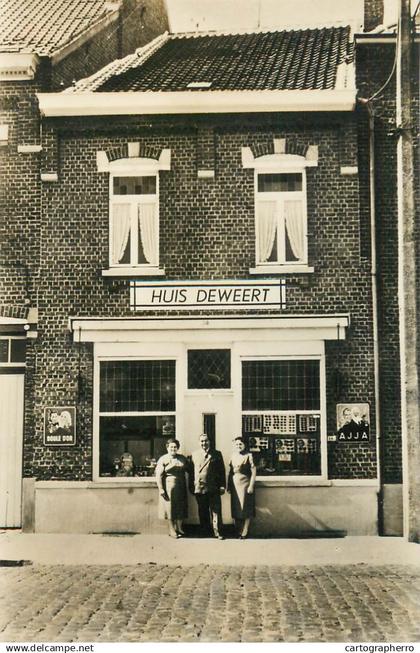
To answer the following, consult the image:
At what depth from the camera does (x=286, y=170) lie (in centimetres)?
1250

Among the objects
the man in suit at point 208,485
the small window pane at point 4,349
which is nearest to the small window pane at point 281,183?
the man in suit at point 208,485

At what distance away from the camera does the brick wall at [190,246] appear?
12367 millimetres

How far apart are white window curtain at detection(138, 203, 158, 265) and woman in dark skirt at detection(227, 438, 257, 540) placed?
10.4 ft

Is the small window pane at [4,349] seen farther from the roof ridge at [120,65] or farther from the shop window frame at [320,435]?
the roof ridge at [120,65]

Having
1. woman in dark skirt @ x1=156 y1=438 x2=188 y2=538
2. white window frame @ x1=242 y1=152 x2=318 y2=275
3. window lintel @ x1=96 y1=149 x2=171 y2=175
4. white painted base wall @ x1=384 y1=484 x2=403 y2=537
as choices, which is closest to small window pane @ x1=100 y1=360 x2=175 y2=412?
woman in dark skirt @ x1=156 y1=438 x2=188 y2=538

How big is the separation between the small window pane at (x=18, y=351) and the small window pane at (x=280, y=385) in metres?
3.73

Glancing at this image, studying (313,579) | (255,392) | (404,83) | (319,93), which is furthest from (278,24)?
(313,579)

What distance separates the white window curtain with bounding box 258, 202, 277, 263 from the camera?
12.4 meters

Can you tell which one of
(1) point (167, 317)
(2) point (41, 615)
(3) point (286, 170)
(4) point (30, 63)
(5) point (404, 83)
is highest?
(4) point (30, 63)

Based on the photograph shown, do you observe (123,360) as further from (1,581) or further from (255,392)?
(1,581)

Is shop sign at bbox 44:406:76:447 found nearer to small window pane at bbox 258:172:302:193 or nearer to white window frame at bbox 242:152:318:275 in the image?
white window frame at bbox 242:152:318:275

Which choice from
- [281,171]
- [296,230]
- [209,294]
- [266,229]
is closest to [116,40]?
[281,171]

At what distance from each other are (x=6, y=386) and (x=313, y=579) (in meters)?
6.20

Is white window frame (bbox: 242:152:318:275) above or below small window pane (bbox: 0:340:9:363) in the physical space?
above
